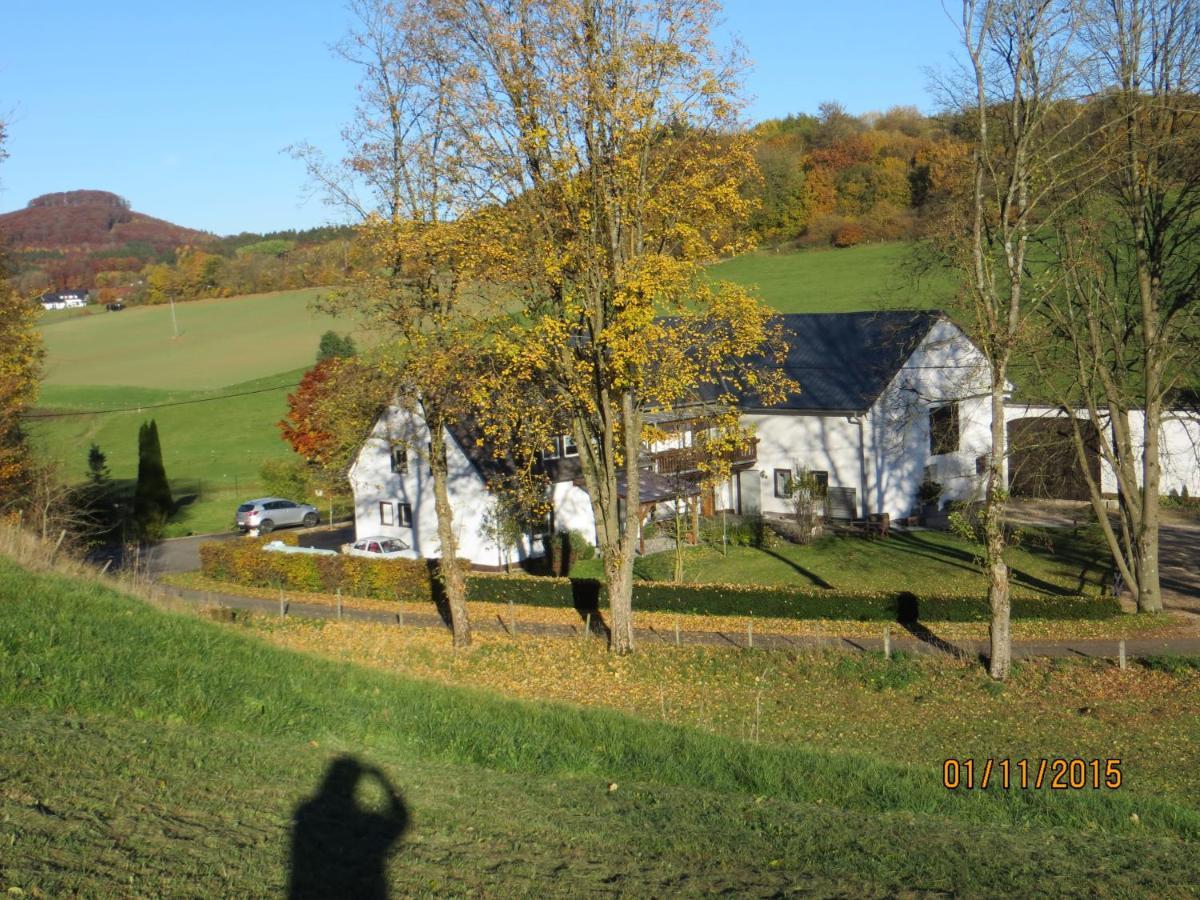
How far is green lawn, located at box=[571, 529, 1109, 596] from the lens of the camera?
104 ft

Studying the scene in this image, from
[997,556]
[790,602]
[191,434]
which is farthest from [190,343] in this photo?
[997,556]

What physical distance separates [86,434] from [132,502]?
72.7 feet

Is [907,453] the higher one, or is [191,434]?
[191,434]

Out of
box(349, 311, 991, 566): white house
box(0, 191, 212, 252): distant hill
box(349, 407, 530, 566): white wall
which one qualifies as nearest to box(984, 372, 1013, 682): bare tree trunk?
box(349, 311, 991, 566): white house

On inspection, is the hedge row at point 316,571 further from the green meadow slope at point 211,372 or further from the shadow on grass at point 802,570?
the green meadow slope at point 211,372

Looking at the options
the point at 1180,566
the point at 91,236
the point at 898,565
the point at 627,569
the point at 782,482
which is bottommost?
the point at 898,565

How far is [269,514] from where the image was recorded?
164ft

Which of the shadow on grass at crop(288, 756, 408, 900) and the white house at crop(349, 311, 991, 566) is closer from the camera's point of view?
the shadow on grass at crop(288, 756, 408, 900)

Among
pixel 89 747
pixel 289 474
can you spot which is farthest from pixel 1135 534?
pixel 289 474

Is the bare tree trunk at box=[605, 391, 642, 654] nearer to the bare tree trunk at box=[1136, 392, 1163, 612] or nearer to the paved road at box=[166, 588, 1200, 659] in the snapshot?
the paved road at box=[166, 588, 1200, 659]

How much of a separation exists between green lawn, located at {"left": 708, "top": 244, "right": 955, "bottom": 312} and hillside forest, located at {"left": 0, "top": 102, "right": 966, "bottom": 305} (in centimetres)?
122

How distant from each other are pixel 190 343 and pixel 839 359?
227ft

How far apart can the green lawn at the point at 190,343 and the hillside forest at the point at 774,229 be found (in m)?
3.08
